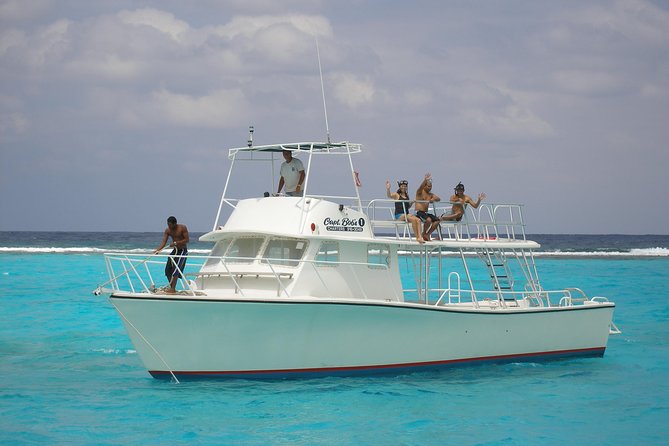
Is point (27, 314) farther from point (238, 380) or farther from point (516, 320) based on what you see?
point (516, 320)

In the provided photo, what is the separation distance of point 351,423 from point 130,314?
3.98 metres

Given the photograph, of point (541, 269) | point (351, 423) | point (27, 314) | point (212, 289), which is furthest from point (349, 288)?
point (541, 269)

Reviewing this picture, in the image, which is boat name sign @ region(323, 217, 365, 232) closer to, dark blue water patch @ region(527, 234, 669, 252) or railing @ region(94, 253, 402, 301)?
railing @ region(94, 253, 402, 301)

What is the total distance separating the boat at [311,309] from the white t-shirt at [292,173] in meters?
0.33

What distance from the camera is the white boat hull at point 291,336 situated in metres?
13.5

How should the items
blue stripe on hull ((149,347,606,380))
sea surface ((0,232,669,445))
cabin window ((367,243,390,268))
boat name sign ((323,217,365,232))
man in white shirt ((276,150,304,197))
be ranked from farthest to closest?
man in white shirt ((276,150,304,197))
cabin window ((367,243,390,268))
boat name sign ((323,217,365,232))
blue stripe on hull ((149,347,606,380))
sea surface ((0,232,669,445))

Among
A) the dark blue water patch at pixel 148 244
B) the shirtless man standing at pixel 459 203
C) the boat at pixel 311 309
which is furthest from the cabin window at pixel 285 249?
the dark blue water patch at pixel 148 244

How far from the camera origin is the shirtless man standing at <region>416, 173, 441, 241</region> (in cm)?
1642

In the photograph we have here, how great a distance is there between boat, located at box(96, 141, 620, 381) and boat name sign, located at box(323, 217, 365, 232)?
0.8 inches

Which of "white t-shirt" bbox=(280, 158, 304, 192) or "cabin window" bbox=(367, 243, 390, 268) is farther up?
"white t-shirt" bbox=(280, 158, 304, 192)

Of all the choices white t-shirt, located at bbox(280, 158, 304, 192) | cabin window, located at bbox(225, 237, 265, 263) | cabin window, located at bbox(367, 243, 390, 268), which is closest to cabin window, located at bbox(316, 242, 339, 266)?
cabin window, located at bbox(367, 243, 390, 268)

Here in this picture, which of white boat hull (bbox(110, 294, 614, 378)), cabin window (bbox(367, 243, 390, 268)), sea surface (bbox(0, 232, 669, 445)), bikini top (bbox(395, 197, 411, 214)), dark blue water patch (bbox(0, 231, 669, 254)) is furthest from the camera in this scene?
dark blue water patch (bbox(0, 231, 669, 254))

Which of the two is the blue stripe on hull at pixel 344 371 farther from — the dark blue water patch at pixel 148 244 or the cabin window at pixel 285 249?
the dark blue water patch at pixel 148 244

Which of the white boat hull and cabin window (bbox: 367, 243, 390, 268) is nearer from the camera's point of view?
the white boat hull
